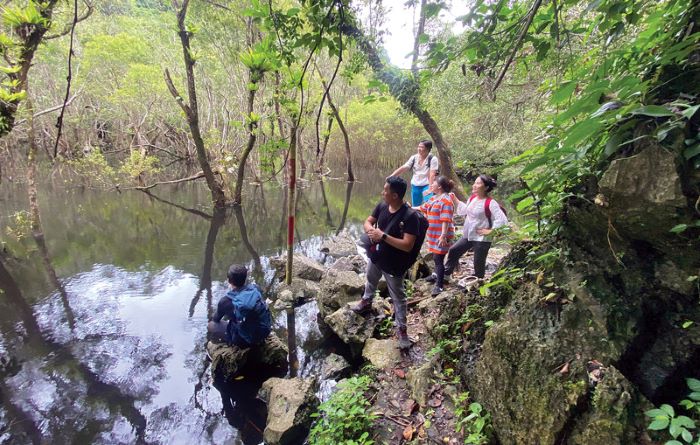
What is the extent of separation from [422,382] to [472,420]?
0.55 metres

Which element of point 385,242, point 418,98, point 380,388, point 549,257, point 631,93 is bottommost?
point 380,388

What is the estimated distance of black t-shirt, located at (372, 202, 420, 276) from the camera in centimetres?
303

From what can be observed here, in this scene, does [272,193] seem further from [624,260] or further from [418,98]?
[624,260]

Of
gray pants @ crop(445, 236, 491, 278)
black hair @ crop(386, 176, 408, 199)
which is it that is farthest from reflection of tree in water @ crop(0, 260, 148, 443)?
gray pants @ crop(445, 236, 491, 278)

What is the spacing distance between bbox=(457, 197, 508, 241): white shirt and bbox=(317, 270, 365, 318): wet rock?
169 cm

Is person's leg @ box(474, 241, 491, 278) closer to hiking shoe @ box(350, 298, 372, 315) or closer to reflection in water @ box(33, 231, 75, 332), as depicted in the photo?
hiking shoe @ box(350, 298, 372, 315)

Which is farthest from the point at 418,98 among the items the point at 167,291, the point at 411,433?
the point at 411,433

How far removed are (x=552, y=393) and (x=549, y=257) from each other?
0.76 m

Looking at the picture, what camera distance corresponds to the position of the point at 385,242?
3146 millimetres

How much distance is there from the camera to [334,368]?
3781 millimetres

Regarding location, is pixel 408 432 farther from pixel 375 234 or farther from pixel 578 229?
pixel 578 229

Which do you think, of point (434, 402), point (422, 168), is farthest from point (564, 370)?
point (422, 168)

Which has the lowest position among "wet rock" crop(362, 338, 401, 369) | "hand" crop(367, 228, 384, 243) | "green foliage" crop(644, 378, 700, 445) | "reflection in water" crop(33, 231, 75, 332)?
Answer: "reflection in water" crop(33, 231, 75, 332)

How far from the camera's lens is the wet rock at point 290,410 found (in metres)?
2.80
